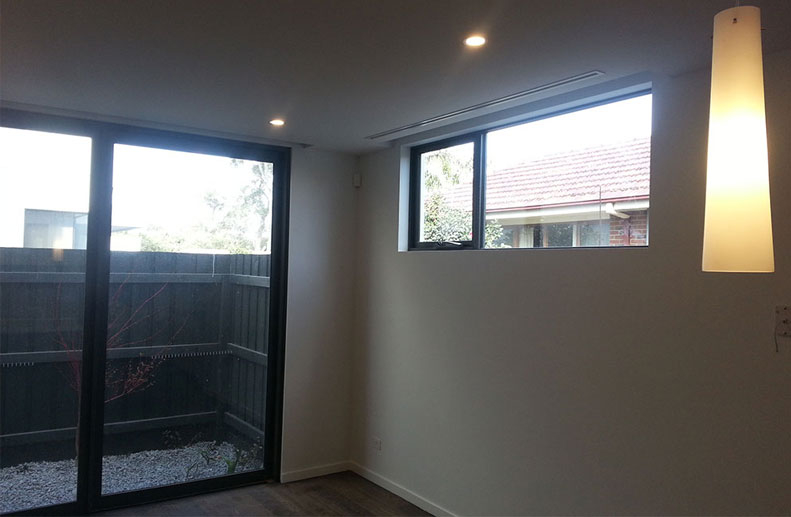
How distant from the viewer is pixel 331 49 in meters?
2.44

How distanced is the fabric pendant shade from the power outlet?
1274 millimetres

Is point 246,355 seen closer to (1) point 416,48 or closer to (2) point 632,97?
(1) point 416,48

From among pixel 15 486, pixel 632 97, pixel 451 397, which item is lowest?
pixel 15 486

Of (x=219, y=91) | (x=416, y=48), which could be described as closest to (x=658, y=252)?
(x=416, y=48)

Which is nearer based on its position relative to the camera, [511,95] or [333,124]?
[511,95]

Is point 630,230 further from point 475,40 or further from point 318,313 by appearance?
point 318,313

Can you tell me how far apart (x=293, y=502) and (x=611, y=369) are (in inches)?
93.7

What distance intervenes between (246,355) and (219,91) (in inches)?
81.1

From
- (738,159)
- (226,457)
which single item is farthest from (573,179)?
(226,457)

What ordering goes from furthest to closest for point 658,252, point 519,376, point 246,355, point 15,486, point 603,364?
1. point 246,355
2. point 15,486
3. point 519,376
4. point 603,364
5. point 658,252

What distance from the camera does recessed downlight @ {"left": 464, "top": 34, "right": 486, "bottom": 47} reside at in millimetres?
2281

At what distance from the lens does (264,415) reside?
4.43 metres

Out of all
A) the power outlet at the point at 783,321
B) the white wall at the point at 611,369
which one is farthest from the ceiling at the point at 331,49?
the power outlet at the point at 783,321

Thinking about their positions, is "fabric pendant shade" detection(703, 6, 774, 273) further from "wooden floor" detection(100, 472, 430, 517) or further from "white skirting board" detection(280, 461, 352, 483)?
"white skirting board" detection(280, 461, 352, 483)
